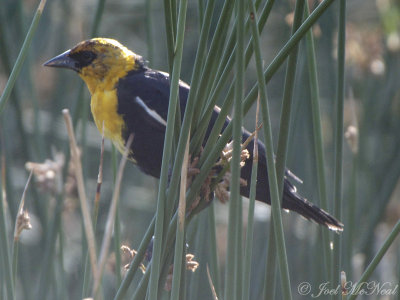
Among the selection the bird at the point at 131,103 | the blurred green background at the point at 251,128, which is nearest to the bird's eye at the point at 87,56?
the bird at the point at 131,103

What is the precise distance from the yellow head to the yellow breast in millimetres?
56

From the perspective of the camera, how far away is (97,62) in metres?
2.16

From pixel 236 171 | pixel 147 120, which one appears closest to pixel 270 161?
pixel 236 171

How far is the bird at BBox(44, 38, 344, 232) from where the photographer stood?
198cm

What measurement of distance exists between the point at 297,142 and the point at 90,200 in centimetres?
129

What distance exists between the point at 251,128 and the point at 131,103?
160cm

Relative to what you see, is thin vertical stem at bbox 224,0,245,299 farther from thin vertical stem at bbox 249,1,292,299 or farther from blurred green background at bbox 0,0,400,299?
blurred green background at bbox 0,0,400,299

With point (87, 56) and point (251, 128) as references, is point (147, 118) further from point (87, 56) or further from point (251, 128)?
point (251, 128)

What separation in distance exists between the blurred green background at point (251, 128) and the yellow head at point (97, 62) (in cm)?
10

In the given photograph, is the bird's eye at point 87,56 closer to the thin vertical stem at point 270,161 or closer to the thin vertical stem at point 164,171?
the thin vertical stem at point 164,171

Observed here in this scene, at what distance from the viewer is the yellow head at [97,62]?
2.11 meters

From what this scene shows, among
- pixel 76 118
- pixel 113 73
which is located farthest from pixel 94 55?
pixel 76 118

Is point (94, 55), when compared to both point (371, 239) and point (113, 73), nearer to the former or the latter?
point (113, 73)

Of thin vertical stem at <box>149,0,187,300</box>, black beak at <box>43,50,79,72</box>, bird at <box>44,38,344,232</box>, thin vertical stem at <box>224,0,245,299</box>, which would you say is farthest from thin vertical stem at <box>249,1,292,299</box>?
black beak at <box>43,50,79,72</box>
